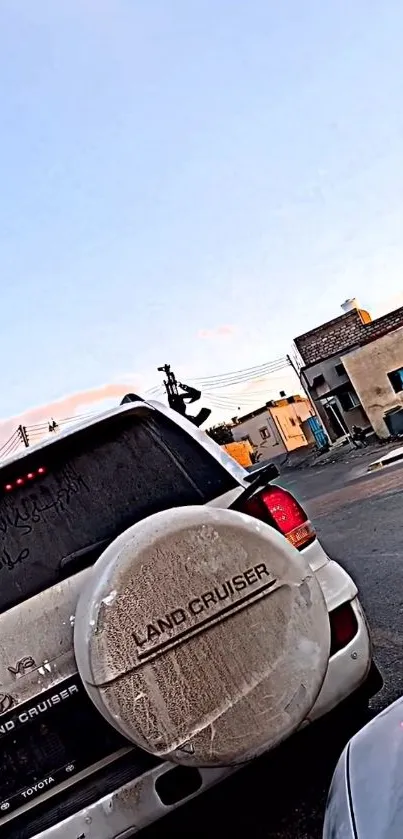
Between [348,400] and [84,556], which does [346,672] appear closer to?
[84,556]

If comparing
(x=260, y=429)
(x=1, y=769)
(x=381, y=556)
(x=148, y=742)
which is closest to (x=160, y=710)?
(x=148, y=742)

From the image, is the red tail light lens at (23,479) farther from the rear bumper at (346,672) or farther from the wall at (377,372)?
the wall at (377,372)

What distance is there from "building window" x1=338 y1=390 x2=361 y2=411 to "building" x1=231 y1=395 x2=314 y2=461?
25199 mm

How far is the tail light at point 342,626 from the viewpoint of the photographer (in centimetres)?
246

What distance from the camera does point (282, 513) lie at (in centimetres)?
262

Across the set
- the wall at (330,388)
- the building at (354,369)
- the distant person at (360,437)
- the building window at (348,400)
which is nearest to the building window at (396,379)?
the building at (354,369)

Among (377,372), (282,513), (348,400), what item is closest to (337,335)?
(348,400)

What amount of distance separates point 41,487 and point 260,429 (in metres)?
63.5

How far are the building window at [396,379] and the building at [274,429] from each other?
32.7 m

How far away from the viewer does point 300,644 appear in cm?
216

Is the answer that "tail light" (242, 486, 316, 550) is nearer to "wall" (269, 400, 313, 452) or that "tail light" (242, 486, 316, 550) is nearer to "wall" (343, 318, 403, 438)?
"wall" (343, 318, 403, 438)

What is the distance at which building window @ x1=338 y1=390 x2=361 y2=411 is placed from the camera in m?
36.0

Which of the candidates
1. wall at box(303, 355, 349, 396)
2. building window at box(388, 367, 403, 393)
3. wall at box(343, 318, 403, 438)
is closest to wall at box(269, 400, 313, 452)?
wall at box(303, 355, 349, 396)

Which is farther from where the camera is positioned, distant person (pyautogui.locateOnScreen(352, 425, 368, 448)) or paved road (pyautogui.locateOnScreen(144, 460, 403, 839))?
distant person (pyautogui.locateOnScreen(352, 425, 368, 448))
